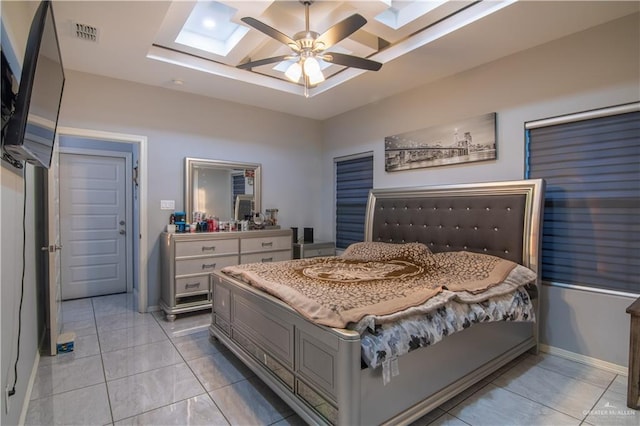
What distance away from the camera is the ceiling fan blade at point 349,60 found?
8.20ft

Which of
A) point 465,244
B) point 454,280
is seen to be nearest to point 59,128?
point 454,280

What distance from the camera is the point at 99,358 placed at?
9.04 ft

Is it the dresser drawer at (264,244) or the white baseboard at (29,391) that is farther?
the dresser drawer at (264,244)

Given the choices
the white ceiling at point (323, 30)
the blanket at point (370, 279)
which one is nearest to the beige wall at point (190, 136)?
the white ceiling at point (323, 30)

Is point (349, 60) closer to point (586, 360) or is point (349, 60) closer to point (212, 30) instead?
point (212, 30)

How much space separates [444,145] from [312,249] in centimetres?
232

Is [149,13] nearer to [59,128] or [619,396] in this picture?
[59,128]

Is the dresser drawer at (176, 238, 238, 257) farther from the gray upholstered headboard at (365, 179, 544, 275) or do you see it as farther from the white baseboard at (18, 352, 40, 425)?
the gray upholstered headboard at (365, 179, 544, 275)

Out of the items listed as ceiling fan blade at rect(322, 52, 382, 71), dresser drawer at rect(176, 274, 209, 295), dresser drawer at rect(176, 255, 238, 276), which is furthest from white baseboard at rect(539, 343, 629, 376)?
dresser drawer at rect(176, 274, 209, 295)

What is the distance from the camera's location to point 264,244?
4.34 metres

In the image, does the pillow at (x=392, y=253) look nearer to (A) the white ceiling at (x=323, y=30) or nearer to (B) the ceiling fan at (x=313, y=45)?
(B) the ceiling fan at (x=313, y=45)

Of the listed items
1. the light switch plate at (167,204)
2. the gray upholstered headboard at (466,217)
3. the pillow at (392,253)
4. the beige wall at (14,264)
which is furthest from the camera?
the light switch plate at (167,204)

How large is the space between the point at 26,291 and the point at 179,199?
2071mm

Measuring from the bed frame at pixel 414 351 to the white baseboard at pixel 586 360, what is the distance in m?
0.18
